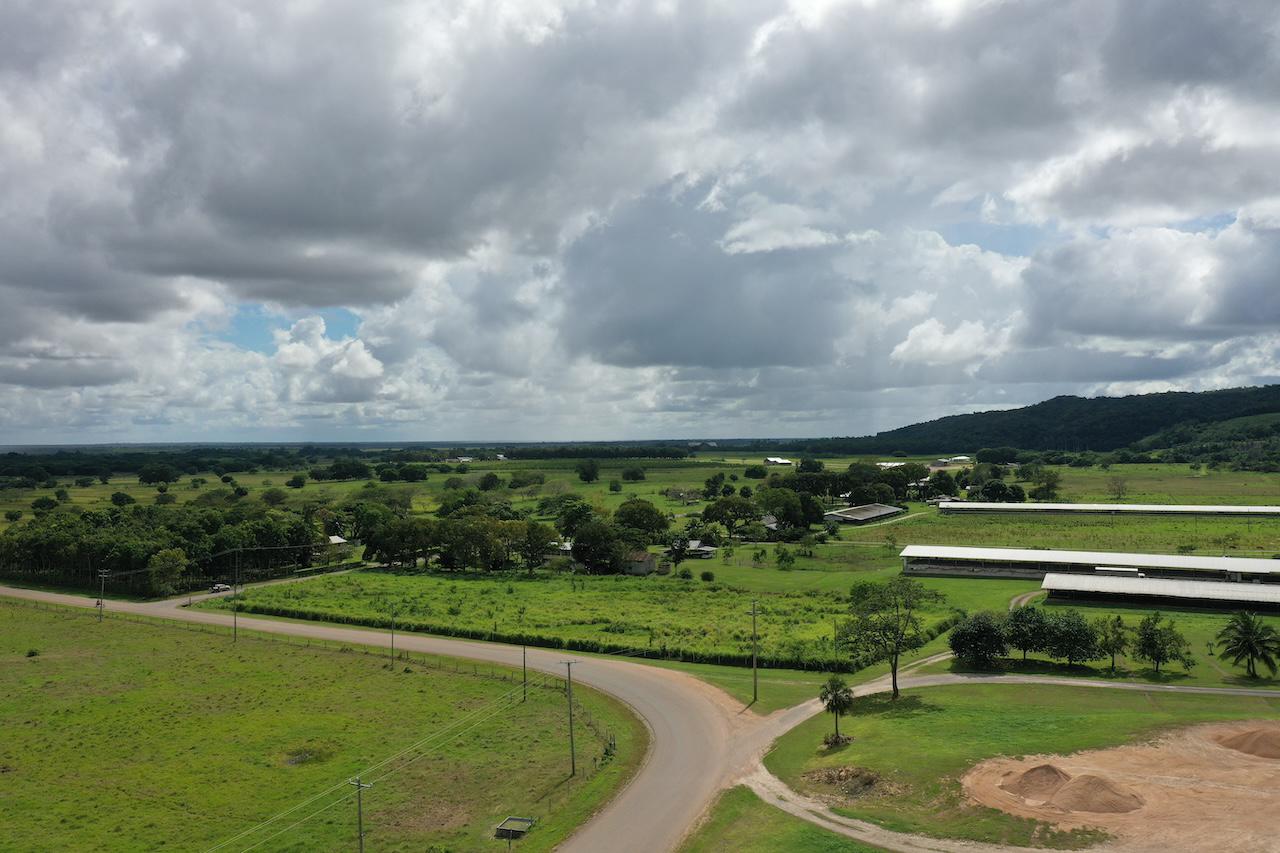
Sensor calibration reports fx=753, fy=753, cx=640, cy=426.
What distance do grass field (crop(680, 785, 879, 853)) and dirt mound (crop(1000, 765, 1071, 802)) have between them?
8379 millimetres

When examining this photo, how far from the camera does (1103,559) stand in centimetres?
8581

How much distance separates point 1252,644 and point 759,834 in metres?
39.6

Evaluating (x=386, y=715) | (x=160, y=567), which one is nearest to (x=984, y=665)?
(x=386, y=715)

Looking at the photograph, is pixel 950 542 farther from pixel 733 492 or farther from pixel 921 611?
pixel 733 492

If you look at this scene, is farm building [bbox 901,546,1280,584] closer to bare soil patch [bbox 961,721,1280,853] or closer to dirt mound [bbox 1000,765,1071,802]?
bare soil patch [bbox 961,721,1280,853]

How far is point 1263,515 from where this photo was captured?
12012 centimetres

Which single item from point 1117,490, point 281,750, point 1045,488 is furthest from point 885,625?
point 1117,490

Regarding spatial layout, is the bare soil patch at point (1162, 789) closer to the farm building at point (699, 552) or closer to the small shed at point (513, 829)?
the small shed at point (513, 829)

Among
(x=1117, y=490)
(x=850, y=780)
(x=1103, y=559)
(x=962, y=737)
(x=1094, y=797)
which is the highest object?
(x=1117, y=490)

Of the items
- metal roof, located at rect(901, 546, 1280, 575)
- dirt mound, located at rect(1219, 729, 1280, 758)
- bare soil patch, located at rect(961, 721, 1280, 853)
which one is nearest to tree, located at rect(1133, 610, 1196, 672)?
bare soil patch, located at rect(961, 721, 1280, 853)

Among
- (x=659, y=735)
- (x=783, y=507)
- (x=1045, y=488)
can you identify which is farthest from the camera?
(x=1045, y=488)

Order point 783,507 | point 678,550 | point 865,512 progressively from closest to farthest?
point 678,550
point 783,507
point 865,512

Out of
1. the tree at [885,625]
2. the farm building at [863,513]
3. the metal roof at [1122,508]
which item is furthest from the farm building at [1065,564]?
the metal roof at [1122,508]

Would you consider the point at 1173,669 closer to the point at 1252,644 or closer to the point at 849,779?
the point at 1252,644
